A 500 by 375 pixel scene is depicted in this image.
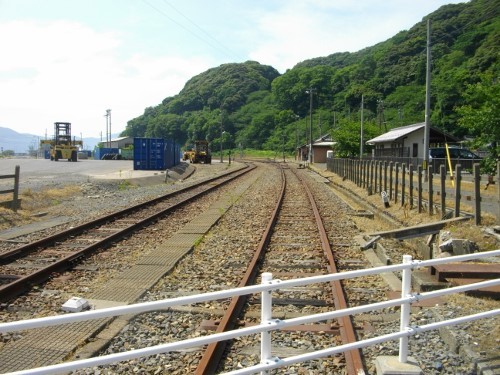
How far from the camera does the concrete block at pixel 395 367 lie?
3666 millimetres

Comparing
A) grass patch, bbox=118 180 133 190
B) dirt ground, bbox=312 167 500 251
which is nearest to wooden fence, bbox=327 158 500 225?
dirt ground, bbox=312 167 500 251

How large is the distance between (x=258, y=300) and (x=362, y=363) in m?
2.15

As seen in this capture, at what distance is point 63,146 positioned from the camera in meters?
55.3

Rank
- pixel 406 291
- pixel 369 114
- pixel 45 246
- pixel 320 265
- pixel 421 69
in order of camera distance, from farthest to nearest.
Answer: pixel 369 114 < pixel 421 69 < pixel 45 246 < pixel 320 265 < pixel 406 291

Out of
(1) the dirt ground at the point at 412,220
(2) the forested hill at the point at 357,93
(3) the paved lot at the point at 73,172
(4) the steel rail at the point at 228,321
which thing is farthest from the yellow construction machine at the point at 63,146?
(4) the steel rail at the point at 228,321

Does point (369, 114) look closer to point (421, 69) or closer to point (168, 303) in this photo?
point (421, 69)

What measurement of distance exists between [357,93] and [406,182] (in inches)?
4003

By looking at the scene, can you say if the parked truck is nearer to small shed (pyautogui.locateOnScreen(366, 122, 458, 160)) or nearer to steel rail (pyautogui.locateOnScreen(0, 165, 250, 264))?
small shed (pyautogui.locateOnScreen(366, 122, 458, 160))

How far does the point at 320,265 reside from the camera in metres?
8.12

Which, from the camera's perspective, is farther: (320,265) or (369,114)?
(369,114)

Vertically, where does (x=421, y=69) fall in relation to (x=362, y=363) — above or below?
above

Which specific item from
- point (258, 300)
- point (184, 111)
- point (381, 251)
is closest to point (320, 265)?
point (381, 251)

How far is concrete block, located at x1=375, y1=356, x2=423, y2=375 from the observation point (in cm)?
367

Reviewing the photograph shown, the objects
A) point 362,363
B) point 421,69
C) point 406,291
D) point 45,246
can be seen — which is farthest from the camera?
point 421,69
